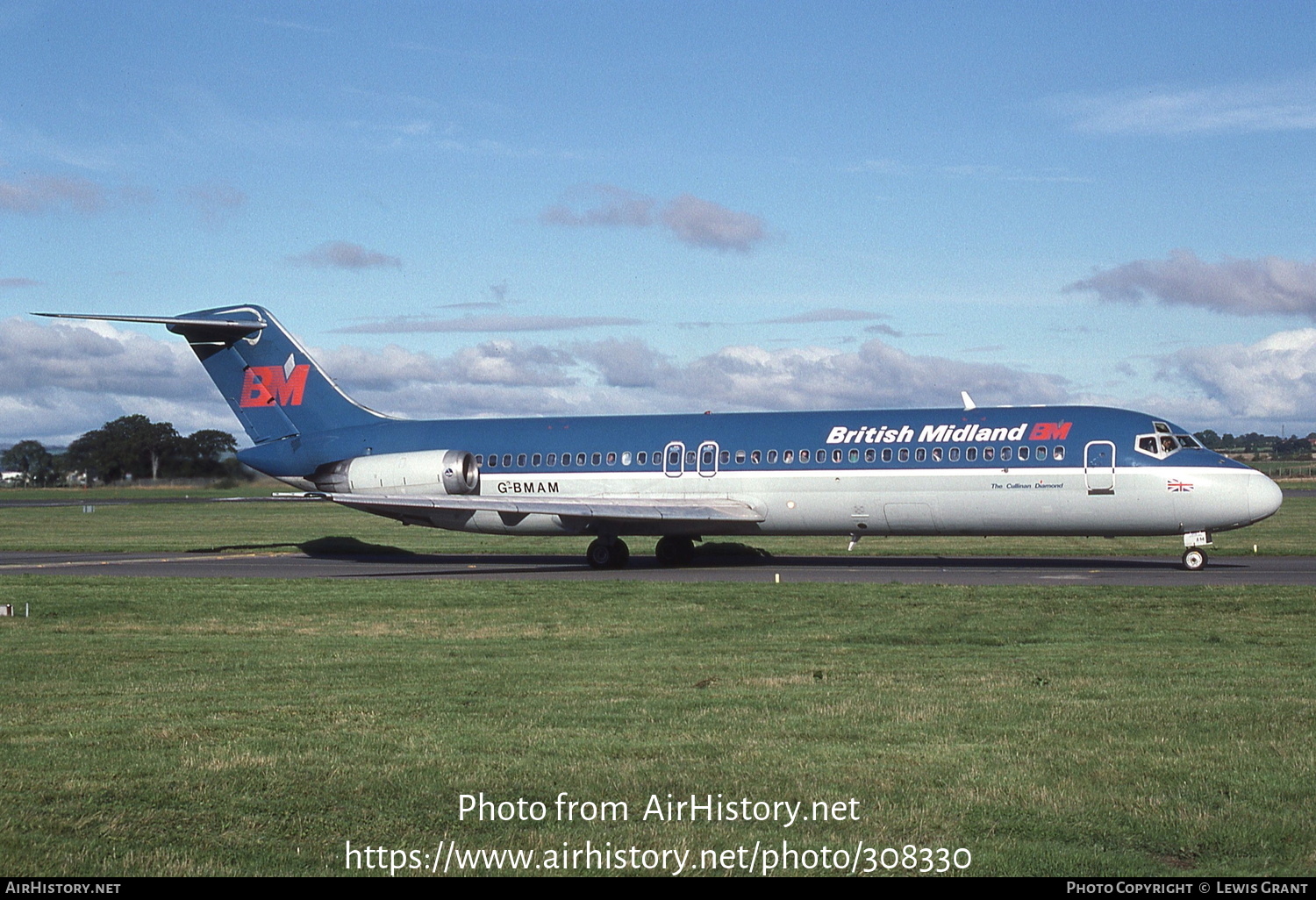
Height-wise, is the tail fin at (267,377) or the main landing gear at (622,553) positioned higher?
the tail fin at (267,377)

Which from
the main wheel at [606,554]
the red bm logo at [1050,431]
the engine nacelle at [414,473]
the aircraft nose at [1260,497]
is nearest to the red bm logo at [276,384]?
the engine nacelle at [414,473]

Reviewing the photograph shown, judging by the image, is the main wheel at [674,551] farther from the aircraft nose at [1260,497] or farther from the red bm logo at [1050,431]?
the aircraft nose at [1260,497]

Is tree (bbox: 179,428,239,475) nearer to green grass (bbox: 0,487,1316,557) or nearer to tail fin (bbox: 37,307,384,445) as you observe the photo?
green grass (bbox: 0,487,1316,557)

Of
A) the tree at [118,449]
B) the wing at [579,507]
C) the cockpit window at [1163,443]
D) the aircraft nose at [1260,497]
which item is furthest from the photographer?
the tree at [118,449]

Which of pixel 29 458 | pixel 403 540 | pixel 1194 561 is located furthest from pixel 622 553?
pixel 29 458

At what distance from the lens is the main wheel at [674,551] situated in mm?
37125

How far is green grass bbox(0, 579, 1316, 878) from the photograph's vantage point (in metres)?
7.84

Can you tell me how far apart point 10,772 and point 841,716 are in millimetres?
6856

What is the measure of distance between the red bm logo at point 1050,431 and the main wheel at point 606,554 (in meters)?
11.6

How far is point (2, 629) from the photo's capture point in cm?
1955

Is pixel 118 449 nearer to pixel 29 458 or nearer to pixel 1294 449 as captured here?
pixel 29 458

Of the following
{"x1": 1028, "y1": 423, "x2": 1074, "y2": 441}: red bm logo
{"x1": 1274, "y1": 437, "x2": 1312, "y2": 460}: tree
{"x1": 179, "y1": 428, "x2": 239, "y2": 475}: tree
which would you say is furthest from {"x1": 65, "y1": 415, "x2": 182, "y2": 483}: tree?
{"x1": 1274, "y1": 437, "x2": 1312, "y2": 460}: tree

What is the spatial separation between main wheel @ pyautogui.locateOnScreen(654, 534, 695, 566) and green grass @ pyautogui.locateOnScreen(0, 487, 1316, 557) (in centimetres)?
498
